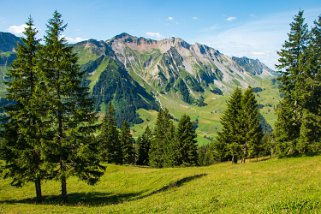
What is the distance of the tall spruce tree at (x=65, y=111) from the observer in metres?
26.7

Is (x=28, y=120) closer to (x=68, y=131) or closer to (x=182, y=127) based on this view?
(x=68, y=131)

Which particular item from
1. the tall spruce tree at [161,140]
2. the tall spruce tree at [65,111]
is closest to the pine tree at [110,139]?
the tall spruce tree at [161,140]

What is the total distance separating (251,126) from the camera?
158 feet

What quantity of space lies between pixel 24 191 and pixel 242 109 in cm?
3656

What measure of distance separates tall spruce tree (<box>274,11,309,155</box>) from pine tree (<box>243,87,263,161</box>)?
21.8 feet

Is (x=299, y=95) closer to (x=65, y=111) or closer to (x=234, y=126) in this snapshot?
(x=234, y=126)

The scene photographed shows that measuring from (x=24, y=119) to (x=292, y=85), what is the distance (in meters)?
35.0

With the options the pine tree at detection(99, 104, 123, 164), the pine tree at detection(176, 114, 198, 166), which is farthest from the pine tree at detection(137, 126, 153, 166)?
the pine tree at detection(176, 114, 198, 166)

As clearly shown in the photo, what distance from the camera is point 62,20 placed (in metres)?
28.0

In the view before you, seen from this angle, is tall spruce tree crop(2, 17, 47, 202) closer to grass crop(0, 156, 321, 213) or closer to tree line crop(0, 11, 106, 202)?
tree line crop(0, 11, 106, 202)

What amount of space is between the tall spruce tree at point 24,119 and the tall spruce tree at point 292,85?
3183cm

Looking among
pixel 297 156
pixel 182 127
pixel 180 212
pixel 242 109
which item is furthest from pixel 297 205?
pixel 182 127

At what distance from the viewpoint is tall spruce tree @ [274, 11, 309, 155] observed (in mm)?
39844

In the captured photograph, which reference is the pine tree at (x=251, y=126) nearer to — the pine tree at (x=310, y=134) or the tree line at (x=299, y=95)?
the tree line at (x=299, y=95)
